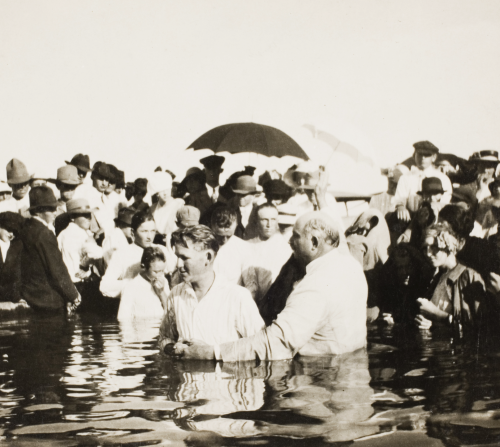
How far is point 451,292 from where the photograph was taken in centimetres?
768

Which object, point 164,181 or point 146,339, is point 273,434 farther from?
point 164,181

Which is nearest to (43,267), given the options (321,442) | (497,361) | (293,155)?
(293,155)

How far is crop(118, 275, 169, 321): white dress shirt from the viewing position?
30.2 feet

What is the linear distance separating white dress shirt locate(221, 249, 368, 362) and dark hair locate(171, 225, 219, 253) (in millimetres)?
783

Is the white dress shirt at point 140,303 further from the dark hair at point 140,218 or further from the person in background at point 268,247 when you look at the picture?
the person in background at point 268,247

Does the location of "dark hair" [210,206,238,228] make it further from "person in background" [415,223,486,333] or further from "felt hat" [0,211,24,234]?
"felt hat" [0,211,24,234]

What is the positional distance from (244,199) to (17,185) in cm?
351

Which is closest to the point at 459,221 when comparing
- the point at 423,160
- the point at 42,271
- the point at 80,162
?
the point at 423,160

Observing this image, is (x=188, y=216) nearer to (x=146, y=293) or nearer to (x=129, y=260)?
(x=129, y=260)

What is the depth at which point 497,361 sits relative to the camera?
21.5 feet

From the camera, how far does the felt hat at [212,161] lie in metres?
10.6

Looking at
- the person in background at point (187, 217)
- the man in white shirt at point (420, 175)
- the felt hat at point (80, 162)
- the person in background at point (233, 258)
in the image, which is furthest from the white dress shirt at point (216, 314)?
the felt hat at point (80, 162)

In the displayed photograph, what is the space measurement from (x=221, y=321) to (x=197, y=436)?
195 cm

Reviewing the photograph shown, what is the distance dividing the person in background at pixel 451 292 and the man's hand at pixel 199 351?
253 centimetres
